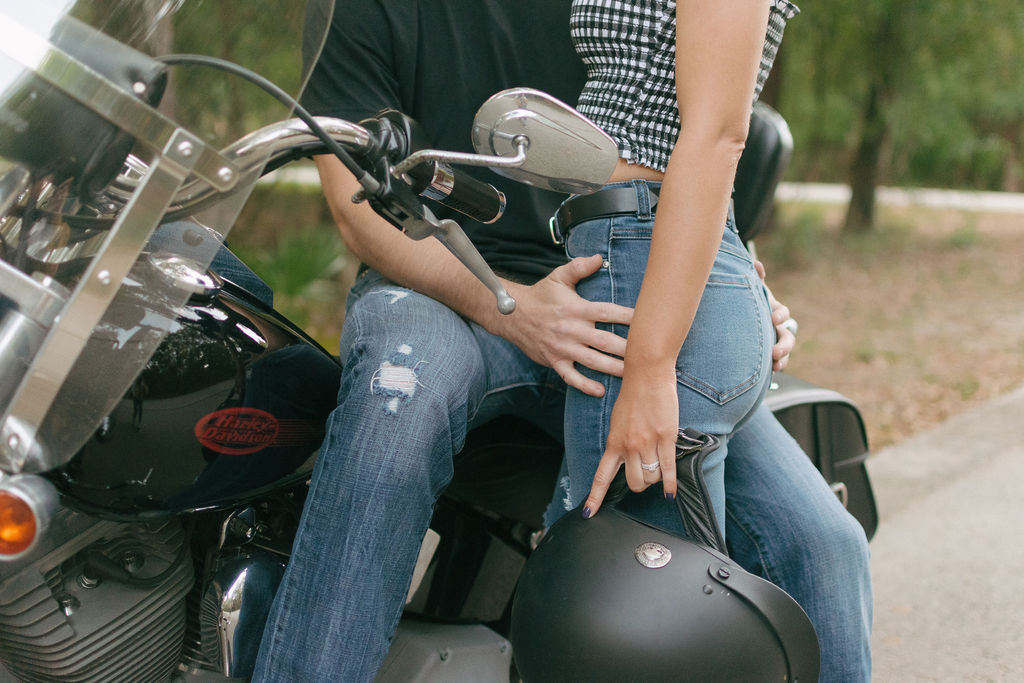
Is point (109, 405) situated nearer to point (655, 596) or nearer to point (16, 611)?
point (16, 611)

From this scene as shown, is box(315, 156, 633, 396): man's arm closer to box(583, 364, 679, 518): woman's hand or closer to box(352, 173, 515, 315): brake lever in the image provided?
box(583, 364, 679, 518): woman's hand

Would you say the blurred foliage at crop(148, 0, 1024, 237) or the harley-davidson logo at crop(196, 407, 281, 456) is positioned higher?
the blurred foliage at crop(148, 0, 1024, 237)

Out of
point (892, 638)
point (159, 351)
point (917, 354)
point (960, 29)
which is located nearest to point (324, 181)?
point (159, 351)

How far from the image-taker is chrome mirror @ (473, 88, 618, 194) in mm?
1029

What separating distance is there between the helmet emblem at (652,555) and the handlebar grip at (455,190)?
0.47 metres

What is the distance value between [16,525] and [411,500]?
472 millimetres

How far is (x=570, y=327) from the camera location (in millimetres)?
1358

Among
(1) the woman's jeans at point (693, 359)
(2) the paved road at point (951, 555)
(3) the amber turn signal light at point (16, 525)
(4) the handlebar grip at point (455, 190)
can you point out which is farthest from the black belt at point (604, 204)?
(2) the paved road at point (951, 555)

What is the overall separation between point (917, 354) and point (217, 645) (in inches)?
206

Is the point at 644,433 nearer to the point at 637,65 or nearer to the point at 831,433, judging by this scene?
the point at 637,65

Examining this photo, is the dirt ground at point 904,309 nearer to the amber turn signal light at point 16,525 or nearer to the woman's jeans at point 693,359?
the woman's jeans at point 693,359

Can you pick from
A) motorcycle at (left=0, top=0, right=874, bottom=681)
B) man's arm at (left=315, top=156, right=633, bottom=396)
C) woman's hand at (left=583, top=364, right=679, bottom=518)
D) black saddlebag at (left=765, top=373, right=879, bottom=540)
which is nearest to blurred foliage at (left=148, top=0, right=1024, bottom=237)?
black saddlebag at (left=765, top=373, right=879, bottom=540)

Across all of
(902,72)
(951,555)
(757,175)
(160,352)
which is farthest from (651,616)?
(902,72)

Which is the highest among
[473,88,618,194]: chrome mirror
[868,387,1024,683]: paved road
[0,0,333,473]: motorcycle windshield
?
[473,88,618,194]: chrome mirror
